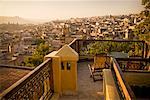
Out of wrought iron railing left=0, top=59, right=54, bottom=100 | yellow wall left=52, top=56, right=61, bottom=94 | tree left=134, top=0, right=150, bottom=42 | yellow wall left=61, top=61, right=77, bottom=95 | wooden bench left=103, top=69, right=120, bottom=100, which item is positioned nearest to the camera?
wrought iron railing left=0, top=59, right=54, bottom=100

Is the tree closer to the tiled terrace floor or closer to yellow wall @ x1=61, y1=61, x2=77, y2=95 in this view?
the tiled terrace floor

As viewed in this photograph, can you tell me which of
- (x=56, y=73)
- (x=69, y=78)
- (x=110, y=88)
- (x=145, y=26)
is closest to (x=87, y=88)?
(x=69, y=78)

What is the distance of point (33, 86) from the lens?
4.44 meters

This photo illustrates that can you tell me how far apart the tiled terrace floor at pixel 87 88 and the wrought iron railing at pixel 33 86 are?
0.52 meters

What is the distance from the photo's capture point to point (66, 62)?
6176 millimetres

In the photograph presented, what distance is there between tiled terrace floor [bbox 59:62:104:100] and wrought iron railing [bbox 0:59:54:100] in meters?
0.52

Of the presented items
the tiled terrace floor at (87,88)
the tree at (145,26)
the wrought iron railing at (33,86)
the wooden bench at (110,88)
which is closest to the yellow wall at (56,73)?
the wrought iron railing at (33,86)

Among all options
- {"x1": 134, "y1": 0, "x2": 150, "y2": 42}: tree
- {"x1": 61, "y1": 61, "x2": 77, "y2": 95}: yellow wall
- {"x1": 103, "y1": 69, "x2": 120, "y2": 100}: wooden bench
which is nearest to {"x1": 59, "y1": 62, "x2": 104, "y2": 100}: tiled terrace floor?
{"x1": 61, "y1": 61, "x2": 77, "y2": 95}: yellow wall

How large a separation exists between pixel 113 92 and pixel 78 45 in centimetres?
677

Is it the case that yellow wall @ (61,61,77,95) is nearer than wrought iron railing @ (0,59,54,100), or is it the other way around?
wrought iron railing @ (0,59,54,100)

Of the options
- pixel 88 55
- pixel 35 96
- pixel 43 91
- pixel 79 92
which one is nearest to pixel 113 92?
pixel 35 96

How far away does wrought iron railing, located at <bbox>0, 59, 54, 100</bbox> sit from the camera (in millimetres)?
3240

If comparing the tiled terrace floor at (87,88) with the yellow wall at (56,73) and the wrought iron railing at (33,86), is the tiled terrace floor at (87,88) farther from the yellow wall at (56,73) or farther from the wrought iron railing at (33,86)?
the wrought iron railing at (33,86)

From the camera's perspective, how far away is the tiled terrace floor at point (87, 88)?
603 centimetres
